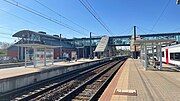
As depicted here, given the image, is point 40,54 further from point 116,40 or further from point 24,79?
point 116,40

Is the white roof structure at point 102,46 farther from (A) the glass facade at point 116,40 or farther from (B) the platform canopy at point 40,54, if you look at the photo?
(B) the platform canopy at point 40,54

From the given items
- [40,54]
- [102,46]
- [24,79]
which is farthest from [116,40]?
[24,79]

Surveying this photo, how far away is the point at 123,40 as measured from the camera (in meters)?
91.1

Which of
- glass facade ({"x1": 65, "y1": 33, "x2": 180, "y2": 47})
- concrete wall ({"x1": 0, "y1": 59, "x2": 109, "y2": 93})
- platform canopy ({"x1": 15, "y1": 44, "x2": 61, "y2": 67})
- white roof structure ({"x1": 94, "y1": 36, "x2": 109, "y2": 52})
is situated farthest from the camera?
glass facade ({"x1": 65, "y1": 33, "x2": 180, "y2": 47})

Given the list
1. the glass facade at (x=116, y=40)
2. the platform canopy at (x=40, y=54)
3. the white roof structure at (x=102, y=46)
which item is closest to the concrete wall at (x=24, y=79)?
the platform canopy at (x=40, y=54)

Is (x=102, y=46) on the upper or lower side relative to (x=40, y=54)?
upper

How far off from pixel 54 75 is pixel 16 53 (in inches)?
1663

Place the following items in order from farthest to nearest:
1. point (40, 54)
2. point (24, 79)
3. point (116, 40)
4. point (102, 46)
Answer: point (116, 40), point (102, 46), point (40, 54), point (24, 79)

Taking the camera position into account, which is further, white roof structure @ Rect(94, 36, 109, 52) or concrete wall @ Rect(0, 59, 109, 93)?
white roof structure @ Rect(94, 36, 109, 52)

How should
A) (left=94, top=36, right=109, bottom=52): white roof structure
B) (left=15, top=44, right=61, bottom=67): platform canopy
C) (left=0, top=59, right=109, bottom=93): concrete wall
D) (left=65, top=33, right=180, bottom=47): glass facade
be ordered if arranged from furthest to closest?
(left=65, top=33, right=180, bottom=47): glass facade → (left=94, top=36, right=109, bottom=52): white roof structure → (left=15, top=44, right=61, bottom=67): platform canopy → (left=0, top=59, right=109, bottom=93): concrete wall

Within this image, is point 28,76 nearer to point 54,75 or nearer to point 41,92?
point 41,92

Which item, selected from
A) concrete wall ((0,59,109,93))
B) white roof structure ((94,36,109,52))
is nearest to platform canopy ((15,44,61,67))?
concrete wall ((0,59,109,93))

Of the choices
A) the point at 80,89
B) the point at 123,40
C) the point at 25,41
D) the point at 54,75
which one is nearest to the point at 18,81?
the point at 80,89

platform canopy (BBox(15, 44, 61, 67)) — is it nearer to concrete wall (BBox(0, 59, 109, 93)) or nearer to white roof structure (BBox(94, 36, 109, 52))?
concrete wall (BBox(0, 59, 109, 93))
